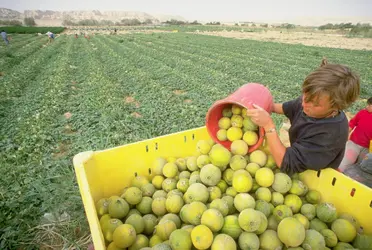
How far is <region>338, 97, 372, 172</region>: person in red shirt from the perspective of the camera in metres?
3.58

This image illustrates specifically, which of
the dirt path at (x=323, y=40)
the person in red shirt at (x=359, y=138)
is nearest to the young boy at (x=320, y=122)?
the person in red shirt at (x=359, y=138)

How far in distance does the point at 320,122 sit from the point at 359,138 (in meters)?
2.29

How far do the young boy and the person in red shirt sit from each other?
1.64 m

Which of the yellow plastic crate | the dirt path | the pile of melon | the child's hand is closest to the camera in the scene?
the pile of melon

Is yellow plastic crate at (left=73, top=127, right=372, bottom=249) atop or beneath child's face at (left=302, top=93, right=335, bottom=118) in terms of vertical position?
beneath

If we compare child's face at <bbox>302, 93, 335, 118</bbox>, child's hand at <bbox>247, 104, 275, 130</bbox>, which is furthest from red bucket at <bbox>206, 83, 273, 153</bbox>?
child's face at <bbox>302, 93, 335, 118</bbox>

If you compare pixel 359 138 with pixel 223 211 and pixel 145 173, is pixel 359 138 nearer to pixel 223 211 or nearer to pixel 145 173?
pixel 223 211

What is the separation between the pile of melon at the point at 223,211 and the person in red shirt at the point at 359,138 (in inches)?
69.8

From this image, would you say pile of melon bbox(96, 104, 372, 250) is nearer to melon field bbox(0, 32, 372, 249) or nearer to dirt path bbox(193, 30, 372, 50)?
melon field bbox(0, 32, 372, 249)

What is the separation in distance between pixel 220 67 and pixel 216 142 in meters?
13.6

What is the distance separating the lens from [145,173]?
269 cm

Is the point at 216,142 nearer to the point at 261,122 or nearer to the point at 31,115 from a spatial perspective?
the point at 261,122

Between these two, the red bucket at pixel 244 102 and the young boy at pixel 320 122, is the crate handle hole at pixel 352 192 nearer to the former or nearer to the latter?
the young boy at pixel 320 122

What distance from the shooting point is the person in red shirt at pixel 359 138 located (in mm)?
3580
